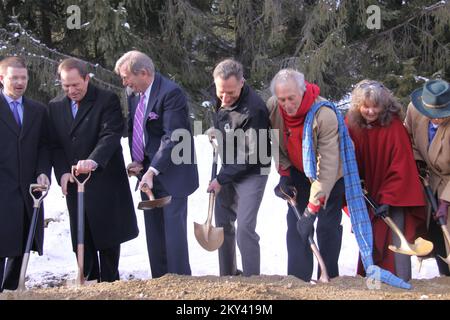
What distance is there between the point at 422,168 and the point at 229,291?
2036 millimetres

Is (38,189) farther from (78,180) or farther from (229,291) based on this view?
(229,291)

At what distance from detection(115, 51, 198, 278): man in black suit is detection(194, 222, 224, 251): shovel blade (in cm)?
12

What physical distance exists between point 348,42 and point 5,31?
5.53 m

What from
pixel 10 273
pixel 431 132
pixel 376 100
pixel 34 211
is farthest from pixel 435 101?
pixel 10 273

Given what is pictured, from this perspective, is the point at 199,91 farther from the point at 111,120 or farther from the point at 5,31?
the point at 111,120

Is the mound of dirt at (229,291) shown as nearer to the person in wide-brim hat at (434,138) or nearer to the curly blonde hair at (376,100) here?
the person in wide-brim hat at (434,138)

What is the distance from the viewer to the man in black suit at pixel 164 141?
167 inches

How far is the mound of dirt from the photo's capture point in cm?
313

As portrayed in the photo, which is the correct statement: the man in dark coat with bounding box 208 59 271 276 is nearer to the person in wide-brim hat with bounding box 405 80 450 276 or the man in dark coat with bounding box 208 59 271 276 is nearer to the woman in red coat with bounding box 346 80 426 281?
the woman in red coat with bounding box 346 80 426 281

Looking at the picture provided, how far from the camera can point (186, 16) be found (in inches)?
370

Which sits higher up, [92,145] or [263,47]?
[263,47]

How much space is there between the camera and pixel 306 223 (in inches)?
157
